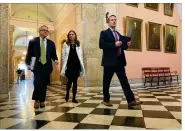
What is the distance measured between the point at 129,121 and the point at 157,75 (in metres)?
6.89

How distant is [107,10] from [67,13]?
9.91 ft

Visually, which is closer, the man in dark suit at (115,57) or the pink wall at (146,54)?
the man in dark suit at (115,57)

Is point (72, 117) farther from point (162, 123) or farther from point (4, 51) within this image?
point (4, 51)

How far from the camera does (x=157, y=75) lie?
8836mm

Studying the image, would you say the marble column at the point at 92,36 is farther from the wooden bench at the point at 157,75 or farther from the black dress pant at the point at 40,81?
the black dress pant at the point at 40,81

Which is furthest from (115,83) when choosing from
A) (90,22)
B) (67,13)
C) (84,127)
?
(84,127)

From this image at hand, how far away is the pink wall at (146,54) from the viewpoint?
7.82 meters

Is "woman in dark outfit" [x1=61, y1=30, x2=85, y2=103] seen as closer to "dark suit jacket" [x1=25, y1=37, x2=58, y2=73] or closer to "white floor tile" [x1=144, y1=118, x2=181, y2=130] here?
"dark suit jacket" [x1=25, y1=37, x2=58, y2=73]

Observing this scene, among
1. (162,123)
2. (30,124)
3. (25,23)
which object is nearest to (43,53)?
(30,124)

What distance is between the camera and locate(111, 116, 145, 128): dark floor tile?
2.22 meters

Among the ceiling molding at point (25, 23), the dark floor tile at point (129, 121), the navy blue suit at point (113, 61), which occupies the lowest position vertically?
the dark floor tile at point (129, 121)

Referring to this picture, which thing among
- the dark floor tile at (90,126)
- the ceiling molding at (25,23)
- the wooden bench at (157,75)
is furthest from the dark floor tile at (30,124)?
the ceiling molding at (25,23)

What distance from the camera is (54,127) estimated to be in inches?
84.3

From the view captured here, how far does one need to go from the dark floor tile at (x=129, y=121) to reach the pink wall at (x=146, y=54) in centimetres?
537
